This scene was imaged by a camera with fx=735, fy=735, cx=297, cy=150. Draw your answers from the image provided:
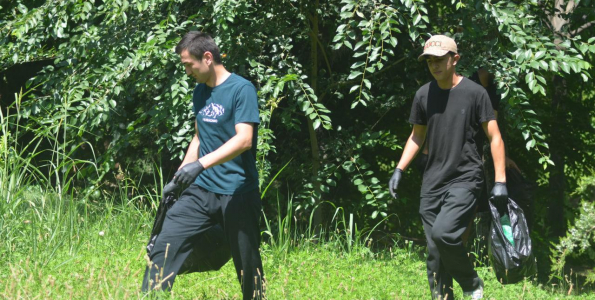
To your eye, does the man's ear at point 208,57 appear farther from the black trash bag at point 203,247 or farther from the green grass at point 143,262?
the green grass at point 143,262

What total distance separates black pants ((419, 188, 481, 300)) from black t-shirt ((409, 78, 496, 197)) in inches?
2.7

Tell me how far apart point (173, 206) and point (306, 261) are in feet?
6.79

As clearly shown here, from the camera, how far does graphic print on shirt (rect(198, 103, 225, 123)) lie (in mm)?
3816

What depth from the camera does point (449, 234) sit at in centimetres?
427

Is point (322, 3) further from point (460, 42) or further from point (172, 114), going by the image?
point (172, 114)

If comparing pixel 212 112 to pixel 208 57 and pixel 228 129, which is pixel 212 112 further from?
pixel 208 57

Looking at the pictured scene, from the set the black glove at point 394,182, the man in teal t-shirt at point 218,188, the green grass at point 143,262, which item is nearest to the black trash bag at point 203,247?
the man in teal t-shirt at point 218,188

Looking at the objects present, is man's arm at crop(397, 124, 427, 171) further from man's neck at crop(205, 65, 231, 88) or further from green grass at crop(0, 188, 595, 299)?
man's neck at crop(205, 65, 231, 88)

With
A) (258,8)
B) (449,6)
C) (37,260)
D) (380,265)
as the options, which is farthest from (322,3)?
(37,260)

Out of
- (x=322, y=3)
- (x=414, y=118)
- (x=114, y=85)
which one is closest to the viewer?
(x=414, y=118)

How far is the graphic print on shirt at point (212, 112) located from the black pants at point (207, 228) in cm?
37

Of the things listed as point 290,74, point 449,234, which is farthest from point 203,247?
point 290,74

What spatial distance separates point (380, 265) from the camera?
6.01 m

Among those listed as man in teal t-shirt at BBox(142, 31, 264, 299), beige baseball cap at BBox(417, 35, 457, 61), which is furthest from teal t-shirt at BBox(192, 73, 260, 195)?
beige baseball cap at BBox(417, 35, 457, 61)
